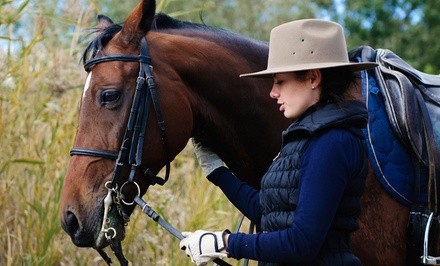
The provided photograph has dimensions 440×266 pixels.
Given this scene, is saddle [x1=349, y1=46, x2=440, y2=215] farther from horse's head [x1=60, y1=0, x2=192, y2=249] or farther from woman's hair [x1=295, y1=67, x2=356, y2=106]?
horse's head [x1=60, y1=0, x2=192, y2=249]

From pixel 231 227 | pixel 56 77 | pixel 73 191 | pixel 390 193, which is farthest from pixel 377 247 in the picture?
pixel 56 77

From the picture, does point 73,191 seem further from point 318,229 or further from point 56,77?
point 56,77

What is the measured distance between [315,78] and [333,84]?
73mm

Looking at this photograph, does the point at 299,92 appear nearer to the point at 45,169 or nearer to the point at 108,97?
the point at 108,97

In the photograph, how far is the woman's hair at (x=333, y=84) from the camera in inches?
103

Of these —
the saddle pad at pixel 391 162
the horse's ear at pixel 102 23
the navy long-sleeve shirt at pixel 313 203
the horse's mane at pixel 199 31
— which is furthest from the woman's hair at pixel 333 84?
the horse's ear at pixel 102 23

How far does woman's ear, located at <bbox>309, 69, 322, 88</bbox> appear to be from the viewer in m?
2.61

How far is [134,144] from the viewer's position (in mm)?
3182

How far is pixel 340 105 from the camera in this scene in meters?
2.60

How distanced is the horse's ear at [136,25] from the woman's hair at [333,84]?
0.96m

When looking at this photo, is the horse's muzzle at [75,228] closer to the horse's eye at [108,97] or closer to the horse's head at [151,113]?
the horse's head at [151,113]

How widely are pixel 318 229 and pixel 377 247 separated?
99cm

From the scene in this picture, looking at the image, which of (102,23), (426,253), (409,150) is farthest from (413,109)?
(102,23)

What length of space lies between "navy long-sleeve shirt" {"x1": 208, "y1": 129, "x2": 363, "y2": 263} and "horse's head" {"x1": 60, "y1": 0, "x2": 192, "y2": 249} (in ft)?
2.46
